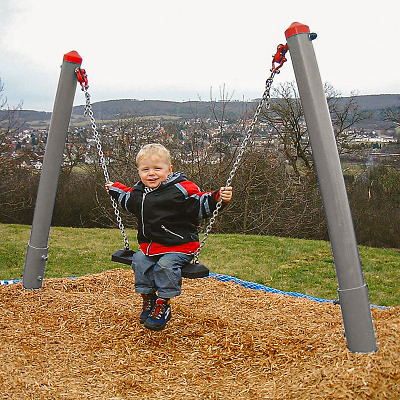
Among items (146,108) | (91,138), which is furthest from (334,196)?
(146,108)

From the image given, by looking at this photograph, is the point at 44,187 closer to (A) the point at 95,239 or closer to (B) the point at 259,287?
(B) the point at 259,287

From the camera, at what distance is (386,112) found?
664 inches

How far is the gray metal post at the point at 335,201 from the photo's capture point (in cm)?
311

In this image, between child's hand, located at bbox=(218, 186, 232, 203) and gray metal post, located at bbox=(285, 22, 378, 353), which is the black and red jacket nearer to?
child's hand, located at bbox=(218, 186, 232, 203)

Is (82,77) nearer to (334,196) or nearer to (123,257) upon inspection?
(123,257)

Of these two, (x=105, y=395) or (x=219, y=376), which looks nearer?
(x=105, y=395)

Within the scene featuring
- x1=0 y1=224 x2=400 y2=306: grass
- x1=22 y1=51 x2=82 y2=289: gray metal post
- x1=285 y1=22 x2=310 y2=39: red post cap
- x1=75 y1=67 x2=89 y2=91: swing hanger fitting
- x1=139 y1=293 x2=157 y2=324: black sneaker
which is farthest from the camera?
x1=0 y1=224 x2=400 y2=306: grass

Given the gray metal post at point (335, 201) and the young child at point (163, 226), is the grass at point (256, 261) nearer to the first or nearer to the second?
the gray metal post at point (335, 201)

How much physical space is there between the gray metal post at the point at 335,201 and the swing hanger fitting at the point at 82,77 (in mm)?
2038

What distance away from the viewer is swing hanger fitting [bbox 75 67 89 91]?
14.4ft

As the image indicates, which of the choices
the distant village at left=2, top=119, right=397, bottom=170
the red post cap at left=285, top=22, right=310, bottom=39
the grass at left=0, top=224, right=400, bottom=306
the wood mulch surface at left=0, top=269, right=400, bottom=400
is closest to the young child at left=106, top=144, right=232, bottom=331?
the wood mulch surface at left=0, top=269, right=400, bottom=400


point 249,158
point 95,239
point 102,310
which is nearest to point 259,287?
point 102,310

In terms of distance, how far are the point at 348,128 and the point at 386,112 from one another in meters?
1.87

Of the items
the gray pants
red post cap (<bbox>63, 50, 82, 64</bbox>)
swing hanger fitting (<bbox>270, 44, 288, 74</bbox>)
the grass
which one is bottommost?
the grass
